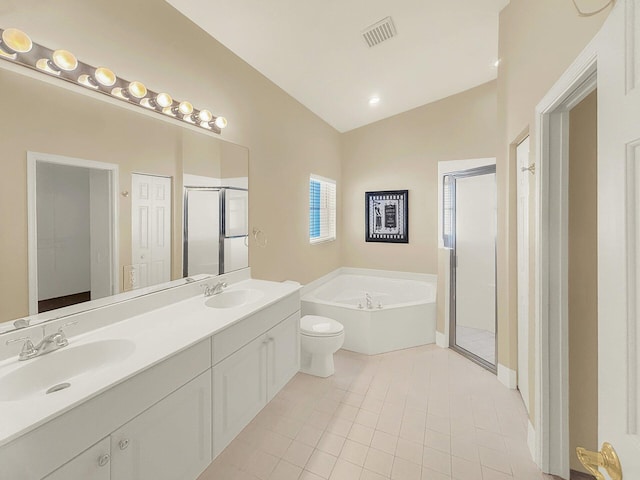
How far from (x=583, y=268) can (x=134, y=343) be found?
2180mm

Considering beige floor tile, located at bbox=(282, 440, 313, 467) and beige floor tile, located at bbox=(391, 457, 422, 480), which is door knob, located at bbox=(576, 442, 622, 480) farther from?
beige floor tile, located at bbox=(282, 440, 313, 467)

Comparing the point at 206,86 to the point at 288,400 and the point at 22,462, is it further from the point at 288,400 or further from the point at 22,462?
the point at 288,400

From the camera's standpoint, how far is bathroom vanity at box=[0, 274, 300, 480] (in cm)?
86

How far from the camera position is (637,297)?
53cm

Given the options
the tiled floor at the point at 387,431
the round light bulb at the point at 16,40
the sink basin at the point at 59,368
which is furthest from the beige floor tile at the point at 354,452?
the round light bulb at the point at 16,40

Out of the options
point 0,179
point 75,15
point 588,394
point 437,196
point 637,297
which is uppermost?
point 75,15

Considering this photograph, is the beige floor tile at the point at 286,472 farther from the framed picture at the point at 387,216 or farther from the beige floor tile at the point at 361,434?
the framed picture at the point at 387,216

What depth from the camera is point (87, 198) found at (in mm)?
1449

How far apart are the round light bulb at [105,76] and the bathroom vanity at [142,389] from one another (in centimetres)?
114

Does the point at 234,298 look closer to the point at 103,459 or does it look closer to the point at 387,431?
the point at 103,459

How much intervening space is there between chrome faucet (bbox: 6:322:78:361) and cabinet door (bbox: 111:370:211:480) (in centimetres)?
50

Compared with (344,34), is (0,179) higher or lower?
lower

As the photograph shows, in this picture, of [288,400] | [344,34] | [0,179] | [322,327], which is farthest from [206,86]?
[288,400]

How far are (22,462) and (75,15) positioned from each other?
1811 millimetres
